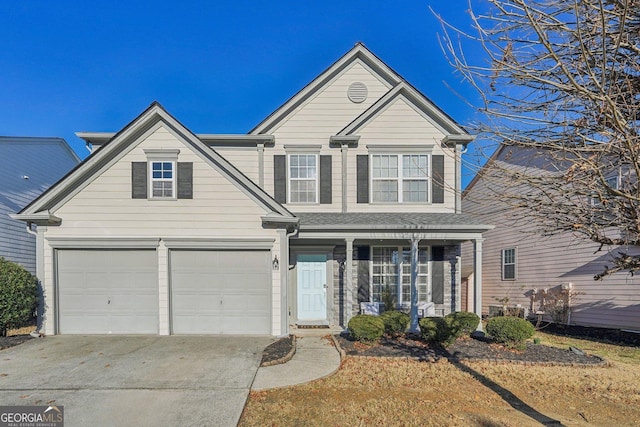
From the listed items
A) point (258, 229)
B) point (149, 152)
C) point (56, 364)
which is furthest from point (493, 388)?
point (149, 152)

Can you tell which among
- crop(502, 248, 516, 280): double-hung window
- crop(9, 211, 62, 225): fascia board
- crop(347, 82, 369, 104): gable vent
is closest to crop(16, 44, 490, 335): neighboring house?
crop(9, 211, 62, 225): fascia board

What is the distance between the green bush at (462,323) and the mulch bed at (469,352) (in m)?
0.29

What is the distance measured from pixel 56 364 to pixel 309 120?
8.71m

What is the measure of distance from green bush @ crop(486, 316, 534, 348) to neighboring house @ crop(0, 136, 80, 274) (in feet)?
51.2

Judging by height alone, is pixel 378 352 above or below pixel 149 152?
below

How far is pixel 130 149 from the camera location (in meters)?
9.02

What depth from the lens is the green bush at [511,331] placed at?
7.80 m

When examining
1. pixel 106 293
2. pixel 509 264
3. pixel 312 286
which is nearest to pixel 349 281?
pixel 312 286

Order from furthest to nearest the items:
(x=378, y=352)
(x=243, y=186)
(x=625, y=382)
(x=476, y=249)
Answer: (x=476, y=249)
(x=243, y=186)
(x=378, y=352)
(x=625, y=382)

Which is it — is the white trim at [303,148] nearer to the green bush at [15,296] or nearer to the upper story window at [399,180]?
the upper story window at [399,180]

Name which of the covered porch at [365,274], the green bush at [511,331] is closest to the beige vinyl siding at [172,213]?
the covered porch at [365,274]

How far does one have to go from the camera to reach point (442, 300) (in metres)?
10.8

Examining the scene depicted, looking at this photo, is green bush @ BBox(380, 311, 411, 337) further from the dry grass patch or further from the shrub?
the dry grass patch

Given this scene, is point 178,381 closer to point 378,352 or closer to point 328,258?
point 378,352
